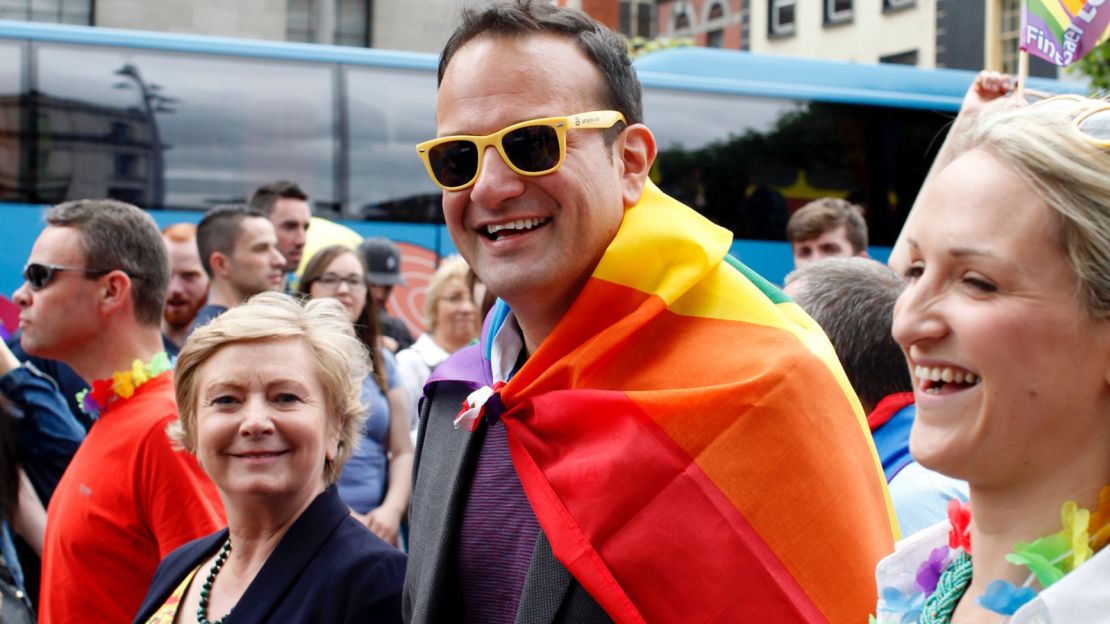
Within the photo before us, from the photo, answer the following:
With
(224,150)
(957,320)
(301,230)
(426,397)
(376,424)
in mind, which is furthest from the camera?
(224,150)

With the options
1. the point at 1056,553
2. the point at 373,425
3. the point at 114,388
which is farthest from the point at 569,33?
the point at 373,425

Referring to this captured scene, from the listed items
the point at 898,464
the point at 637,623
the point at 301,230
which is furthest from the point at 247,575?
the point at 301,230

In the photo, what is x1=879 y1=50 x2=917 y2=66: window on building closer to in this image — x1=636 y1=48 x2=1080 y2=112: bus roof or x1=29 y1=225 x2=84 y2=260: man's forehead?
x1=636 y1=48 x2=1080 y2=112: bus roof

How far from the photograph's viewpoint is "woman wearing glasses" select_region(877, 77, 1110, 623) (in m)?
1.59

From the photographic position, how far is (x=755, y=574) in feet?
7.47

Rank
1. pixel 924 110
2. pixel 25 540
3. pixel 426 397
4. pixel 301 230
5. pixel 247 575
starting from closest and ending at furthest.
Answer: pixel 426 397
pixel 247 575
pixel 25 540
pixel 301 230
pixel 924 110

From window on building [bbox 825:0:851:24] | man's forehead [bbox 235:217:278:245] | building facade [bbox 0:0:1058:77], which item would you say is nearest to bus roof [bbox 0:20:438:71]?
man's forehead [bbox 235:217:278:245]

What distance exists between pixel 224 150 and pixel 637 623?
9573 millimetres

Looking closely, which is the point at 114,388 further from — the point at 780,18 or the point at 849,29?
the point at 780,18

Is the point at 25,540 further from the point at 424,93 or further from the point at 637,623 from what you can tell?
the point at 424,93

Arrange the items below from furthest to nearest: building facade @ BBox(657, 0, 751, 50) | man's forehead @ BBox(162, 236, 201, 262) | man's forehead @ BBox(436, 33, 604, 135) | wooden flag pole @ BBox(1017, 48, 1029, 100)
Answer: building facade @ BBox(657, 0, 751, 50) → man's forehead @ BBox(162, 236, 201, 262) → man's forehead @ BBox(436, 33, 604, 135) → wooden flag pole @ BBox(1017, 48, 1029, 100)

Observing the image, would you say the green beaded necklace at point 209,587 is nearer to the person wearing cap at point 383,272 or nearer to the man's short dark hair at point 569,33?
the man's short dark hair at point 569,33

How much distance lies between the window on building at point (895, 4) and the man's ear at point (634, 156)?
28490mm

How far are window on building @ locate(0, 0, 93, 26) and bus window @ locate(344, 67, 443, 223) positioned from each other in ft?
44.1
